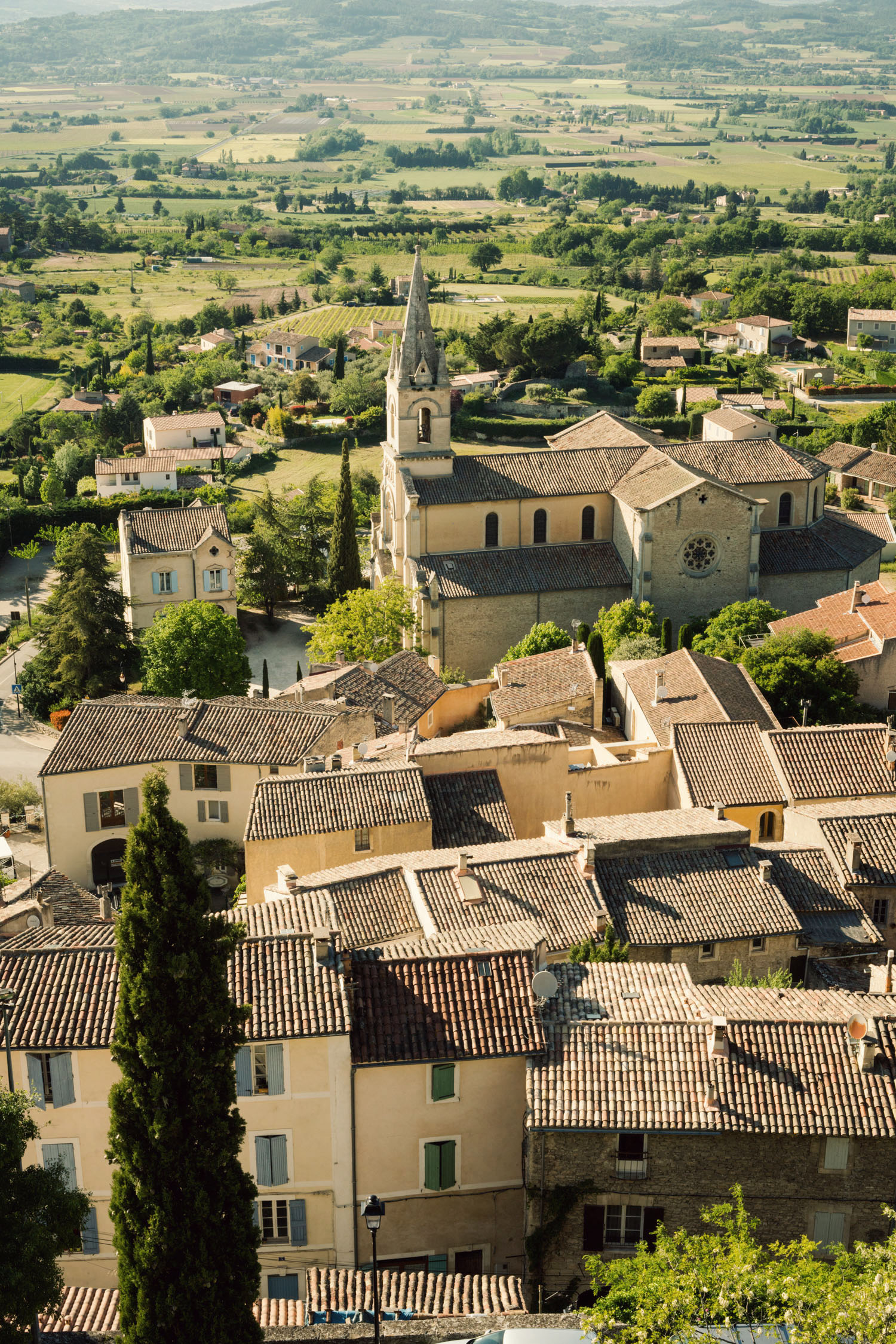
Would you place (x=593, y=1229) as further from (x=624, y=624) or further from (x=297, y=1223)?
(x=624, y=624)

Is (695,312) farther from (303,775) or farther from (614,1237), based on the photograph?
(614,1237)

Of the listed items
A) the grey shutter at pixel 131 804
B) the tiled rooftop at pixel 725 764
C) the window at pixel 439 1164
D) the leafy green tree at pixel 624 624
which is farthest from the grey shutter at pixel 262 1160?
the leafy green tree at pixel 624 624

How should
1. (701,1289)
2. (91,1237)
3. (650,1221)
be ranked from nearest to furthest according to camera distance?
(701,1289) → (650,1221) → (91,1237)

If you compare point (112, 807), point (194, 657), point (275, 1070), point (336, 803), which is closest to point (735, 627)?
point (194, 657)

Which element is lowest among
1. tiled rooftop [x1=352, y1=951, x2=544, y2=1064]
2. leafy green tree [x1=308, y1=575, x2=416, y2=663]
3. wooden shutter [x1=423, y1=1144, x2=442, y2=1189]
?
leafy green tree [x1=308, y1=575, x2=416, y2=663]

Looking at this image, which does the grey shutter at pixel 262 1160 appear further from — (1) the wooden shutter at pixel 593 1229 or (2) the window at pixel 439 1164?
(1) the wooden shutter at pixel 593 1229

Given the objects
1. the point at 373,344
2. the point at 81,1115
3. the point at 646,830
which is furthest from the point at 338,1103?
the point at 373,344

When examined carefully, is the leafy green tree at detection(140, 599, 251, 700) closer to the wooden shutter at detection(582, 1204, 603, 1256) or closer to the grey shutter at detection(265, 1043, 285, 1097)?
the grey shutter at detection(265, 1043, 285, 1097)

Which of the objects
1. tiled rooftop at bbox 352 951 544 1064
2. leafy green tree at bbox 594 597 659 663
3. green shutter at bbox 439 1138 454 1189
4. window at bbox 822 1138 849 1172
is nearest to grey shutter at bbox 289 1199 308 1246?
green shutter at bbox 439 1138 454 1189
